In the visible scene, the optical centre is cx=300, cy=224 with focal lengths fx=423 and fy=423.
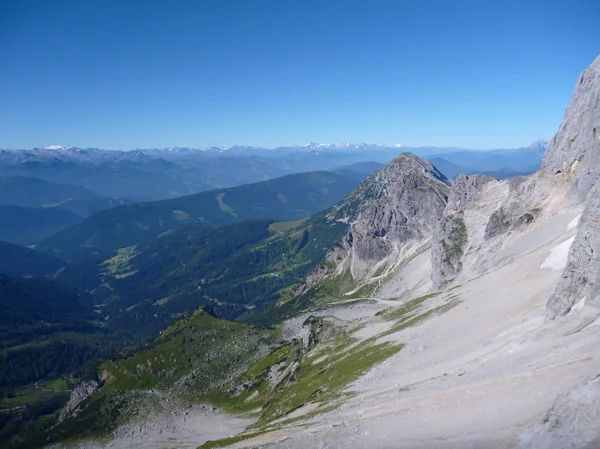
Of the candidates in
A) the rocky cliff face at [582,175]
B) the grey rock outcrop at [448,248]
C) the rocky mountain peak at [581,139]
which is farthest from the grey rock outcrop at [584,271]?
the grey rock outcrop at [448,248]

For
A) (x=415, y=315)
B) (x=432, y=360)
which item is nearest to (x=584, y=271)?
(x=432, y=360)

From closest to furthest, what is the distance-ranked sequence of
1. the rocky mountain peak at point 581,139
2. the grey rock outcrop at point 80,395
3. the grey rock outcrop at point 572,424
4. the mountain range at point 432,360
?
the grey rock outcrop at point 572,424
the mountain range at point 432,360
the rocky mountain peak at point 581,139
the grey rock outcrop at point 80,395

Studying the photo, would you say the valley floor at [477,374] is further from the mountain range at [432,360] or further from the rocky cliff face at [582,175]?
the rocky cliff face at [582,175]

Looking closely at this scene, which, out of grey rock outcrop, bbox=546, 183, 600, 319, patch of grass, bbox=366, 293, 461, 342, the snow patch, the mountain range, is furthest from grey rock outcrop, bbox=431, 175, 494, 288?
grey rock outcrop, bbox=546, 183, 600, 319

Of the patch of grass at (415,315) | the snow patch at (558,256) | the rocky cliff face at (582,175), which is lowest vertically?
the patch of grass at (415,315)

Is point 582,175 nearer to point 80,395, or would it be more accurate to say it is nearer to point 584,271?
point 584,271

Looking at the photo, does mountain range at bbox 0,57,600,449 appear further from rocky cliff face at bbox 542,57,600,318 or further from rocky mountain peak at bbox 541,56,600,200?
rocky mountain peak at bbox 541,56,600,200

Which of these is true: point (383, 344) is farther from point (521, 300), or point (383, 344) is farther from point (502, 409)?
point (502, 409)
